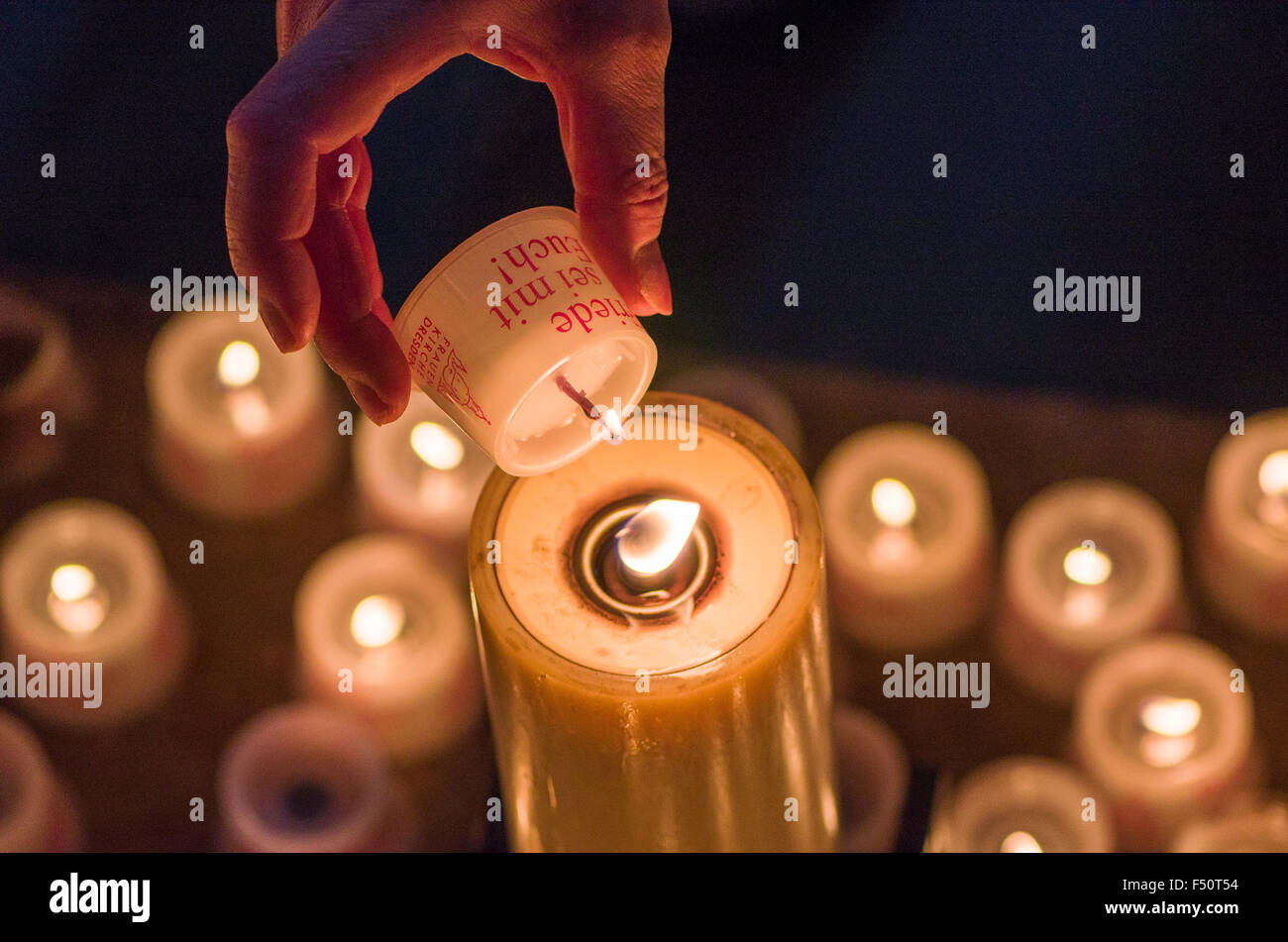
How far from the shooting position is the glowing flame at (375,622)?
1024mm

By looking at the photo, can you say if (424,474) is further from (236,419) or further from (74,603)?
(74,603)

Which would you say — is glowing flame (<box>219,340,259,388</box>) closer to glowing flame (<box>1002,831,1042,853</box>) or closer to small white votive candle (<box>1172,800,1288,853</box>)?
glowing flame (<box>1002,831,1042,853</box>)

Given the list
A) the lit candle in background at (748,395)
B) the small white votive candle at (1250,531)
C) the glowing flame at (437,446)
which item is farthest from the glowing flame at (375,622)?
the small white votive candle at (1250,531)

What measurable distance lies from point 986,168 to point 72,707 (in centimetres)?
111

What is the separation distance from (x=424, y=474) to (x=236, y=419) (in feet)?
0.58

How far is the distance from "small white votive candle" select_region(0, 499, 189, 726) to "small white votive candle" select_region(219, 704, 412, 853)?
4.2 inches

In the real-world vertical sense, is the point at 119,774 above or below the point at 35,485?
below

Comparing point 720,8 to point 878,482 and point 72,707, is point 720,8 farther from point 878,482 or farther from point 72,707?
point 72,707

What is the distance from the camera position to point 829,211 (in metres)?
1.43

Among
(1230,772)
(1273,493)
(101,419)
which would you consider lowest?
(1230,772)

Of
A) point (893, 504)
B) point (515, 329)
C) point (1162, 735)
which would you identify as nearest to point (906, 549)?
point (893, 504)

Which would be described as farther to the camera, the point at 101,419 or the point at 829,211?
the point at 829,211

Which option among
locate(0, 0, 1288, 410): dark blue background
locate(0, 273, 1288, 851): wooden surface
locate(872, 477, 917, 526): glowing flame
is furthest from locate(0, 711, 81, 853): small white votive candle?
locate(872, 477, 917, 526): glowing flame

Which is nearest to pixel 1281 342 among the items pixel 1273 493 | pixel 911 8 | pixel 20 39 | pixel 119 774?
pixel 1273 493
